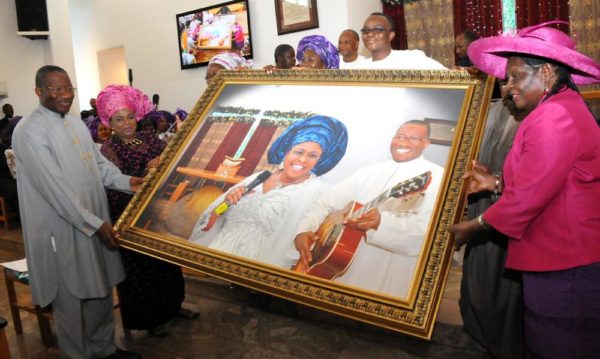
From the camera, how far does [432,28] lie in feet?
21.4

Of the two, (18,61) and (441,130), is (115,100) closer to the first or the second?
(441,130)

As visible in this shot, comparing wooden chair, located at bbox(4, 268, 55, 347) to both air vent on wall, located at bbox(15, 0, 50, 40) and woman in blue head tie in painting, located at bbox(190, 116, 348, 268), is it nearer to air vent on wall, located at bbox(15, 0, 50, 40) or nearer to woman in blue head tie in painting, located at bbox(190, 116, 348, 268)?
woman in blue head tie in painting, located at bbox(190, 116, 348, 268)

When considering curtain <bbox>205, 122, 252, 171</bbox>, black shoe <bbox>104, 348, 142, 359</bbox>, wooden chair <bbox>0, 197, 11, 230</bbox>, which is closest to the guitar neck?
curtain <bbox>205, 122, 252, 171</bbox>

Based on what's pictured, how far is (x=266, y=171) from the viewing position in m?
2.19

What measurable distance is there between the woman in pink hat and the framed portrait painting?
227mm

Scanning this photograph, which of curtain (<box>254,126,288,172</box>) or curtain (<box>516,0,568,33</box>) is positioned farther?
curtain (<box>516,0,568,33</box>)

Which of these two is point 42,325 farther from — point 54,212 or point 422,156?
point 422,156

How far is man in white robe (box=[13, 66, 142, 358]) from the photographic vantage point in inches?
95.6

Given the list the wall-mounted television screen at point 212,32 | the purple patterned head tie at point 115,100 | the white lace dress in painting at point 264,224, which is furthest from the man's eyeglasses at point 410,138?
the wall-mounted television screen at point 212,32

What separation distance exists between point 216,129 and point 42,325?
5.99 feet

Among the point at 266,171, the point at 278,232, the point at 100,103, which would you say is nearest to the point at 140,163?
the point at 100,103

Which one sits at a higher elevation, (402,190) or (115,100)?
(115,100)

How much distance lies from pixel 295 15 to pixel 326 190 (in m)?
4.90

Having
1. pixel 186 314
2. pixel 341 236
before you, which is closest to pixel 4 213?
pixel 186 314
